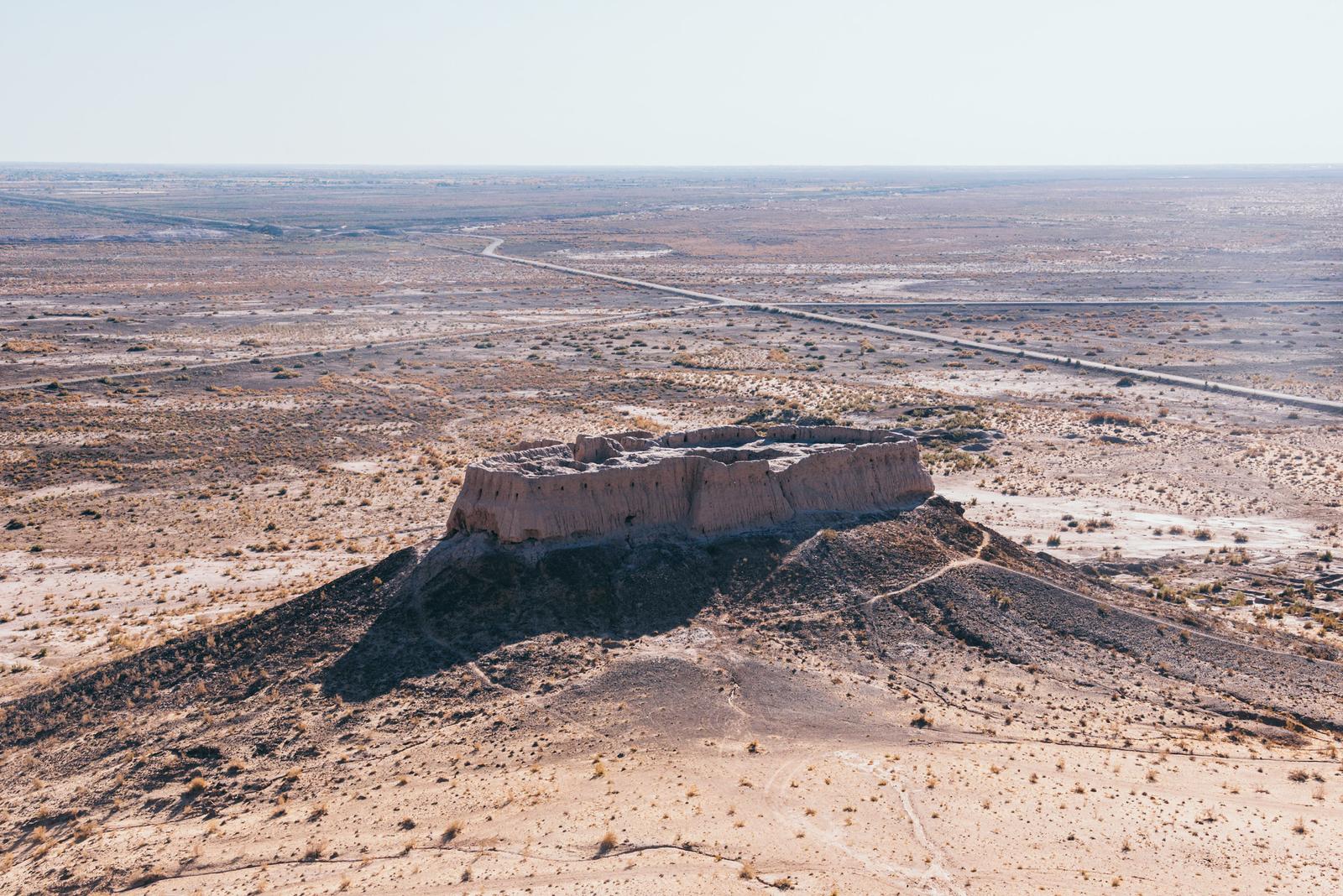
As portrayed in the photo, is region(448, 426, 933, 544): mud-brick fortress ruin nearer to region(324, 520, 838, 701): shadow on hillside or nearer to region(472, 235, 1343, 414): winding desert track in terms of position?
region(324, 520, 838, 701): shadow on hillside

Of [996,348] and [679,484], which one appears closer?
[679,484]

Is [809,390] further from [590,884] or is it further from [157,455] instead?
[590,884]

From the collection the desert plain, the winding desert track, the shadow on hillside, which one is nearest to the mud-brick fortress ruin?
the shadow on hillside

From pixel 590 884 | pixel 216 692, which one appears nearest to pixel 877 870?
pixel 590 884

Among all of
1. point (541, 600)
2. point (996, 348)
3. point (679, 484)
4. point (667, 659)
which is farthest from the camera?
point (996, 348)

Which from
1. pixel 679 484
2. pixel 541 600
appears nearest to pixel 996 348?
pixel 679 484

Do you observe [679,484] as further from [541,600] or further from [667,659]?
[667,659]

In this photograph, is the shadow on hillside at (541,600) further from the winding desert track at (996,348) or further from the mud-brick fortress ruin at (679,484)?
the winding desert track at (996,348)
